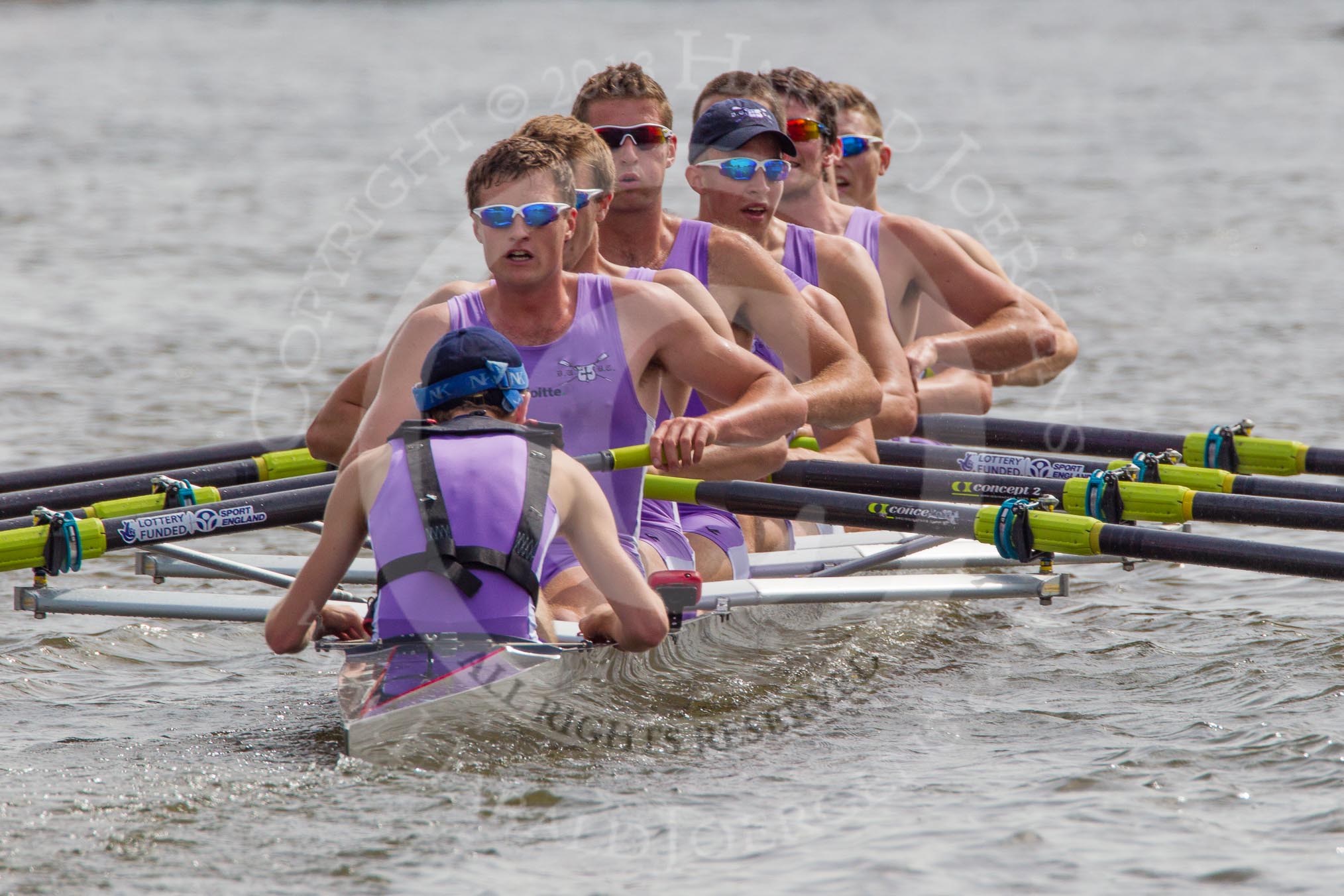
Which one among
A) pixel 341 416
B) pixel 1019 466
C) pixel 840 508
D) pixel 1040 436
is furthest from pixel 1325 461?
pixel 341 416

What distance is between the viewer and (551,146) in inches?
220

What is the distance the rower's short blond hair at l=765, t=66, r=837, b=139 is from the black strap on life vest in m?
3.78

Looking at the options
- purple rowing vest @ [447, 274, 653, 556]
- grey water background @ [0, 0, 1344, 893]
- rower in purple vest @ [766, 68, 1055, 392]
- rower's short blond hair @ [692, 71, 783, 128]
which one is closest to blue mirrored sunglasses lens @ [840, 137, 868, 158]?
rower in purple vest @ [766, 68, 1055, 392]

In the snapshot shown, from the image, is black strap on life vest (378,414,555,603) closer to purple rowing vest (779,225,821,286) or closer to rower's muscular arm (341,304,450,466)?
rower's muscular arm (341,304,450,466)

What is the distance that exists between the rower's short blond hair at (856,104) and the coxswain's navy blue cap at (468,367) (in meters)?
4.76

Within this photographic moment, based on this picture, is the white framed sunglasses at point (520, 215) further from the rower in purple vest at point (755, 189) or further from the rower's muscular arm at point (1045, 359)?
the rower's muscular arm at point (1045, 359)

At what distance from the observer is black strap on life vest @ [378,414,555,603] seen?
4.58 metres

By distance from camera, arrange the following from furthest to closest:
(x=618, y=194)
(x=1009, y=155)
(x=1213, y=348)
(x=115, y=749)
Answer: (x=1009, y=155) → (x=1213, y=348) → (x=618, y=194) → (x=115, y=749)

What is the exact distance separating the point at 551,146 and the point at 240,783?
2.19 metres

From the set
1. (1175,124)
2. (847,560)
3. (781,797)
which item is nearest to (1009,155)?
(1175,124)

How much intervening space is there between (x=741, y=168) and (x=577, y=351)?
1.88m

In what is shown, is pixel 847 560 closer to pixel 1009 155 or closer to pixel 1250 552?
pixel 1250 552

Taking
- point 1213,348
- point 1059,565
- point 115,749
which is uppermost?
point 1213,348

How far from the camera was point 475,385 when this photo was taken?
185 inches
